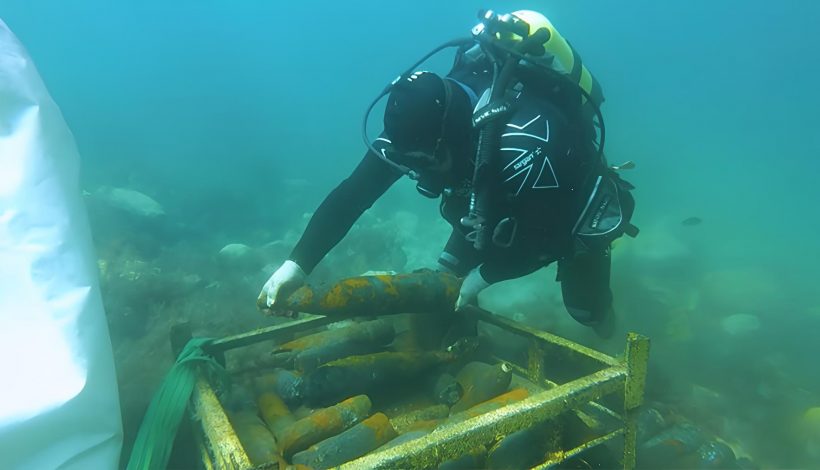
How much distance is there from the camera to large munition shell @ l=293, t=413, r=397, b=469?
2303 millimetres

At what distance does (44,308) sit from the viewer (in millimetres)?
1651

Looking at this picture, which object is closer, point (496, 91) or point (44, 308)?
point (44, 308)

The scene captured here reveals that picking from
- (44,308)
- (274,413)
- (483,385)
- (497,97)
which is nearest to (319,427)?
(274,413)

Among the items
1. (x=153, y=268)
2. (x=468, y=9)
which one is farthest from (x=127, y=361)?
(x=468, y=9)

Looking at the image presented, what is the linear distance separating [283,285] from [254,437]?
100cm

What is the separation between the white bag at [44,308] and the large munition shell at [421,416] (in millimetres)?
1780

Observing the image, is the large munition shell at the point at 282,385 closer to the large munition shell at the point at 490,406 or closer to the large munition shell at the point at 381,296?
the large munition shell at the point at 381,296

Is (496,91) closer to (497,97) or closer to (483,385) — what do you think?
(497,97)

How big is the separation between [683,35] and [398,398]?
123 metres

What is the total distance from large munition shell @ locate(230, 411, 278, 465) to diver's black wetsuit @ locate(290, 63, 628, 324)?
1.08 meters

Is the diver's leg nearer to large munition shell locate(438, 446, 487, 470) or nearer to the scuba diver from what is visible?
the scuba diver

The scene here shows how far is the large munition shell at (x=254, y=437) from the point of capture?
2525 mm

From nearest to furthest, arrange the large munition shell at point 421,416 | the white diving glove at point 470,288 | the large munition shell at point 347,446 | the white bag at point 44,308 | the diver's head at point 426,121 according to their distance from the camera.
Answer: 1. the white bag at point 44,308
2. the large munition shell at point 347,446
3. the diver's head at point 426,121
4. the large munition shell at point 421,416
5. the white diving glove at point 470,288

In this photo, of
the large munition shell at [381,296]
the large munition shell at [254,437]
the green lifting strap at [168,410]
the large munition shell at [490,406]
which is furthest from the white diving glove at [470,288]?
the green lifting strap at [168,410]
